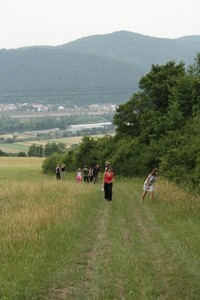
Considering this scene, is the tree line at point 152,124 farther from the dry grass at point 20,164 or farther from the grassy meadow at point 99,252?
the dry grass at point 20,164

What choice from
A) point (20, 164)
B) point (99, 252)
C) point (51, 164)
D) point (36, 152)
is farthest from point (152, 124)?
point (36, 152)

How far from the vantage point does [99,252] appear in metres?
10.4

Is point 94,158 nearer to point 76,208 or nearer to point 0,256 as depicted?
point 76,208

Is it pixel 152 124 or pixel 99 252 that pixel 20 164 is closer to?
pixel 152 124

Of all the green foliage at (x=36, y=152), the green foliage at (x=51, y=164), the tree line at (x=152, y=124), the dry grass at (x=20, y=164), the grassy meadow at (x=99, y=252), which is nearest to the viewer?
the grassy meadow at (x=99, y=252)

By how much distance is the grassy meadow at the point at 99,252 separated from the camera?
24.9ft

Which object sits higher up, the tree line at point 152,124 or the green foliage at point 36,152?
the tree line at point 152,124

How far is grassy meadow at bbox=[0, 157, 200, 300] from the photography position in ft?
24.9

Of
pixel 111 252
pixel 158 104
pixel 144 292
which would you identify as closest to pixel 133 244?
pixel 111 252

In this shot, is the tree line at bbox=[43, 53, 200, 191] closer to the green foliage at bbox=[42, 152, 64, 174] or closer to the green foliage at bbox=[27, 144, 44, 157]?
the green foliage at bbox=[42, 152, 64, 174]

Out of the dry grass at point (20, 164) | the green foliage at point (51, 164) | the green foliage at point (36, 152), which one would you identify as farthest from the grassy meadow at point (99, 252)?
the green foliage at point (36, 152)

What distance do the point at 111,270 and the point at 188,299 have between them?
1.82m

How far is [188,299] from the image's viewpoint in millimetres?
7348

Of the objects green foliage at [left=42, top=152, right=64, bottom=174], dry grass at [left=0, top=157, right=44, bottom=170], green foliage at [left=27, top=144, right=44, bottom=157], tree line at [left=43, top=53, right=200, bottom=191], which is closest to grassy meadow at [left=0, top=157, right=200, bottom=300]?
tree line at [left=43, top=53, right=200, bottom=191]
